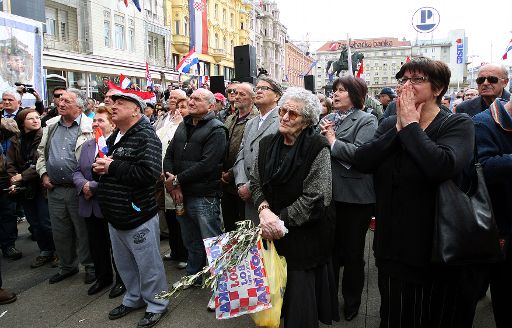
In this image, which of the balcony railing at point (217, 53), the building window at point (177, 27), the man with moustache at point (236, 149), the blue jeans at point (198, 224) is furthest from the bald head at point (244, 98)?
the balcony railing at point (217, 53)

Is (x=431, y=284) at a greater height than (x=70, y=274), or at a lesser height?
greater

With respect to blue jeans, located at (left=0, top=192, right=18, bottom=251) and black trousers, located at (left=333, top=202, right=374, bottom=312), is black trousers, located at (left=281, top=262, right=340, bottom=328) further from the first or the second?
blue jeans, located at (left=0, top=192, right=18, bottom=251)

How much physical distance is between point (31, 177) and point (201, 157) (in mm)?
2580

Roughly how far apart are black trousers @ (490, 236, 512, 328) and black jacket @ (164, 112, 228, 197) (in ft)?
8.34

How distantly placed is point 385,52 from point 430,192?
138202mm

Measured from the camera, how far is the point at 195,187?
396 cm

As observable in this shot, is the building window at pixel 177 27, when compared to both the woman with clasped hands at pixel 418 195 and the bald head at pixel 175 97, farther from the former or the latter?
the woman with clasped hands at pixel 418 195

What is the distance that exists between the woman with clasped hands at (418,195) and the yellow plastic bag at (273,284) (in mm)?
717

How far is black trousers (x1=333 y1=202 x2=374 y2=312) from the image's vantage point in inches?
137

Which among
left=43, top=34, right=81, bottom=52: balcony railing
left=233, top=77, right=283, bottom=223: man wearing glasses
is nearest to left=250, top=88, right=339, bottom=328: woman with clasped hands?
left=233, top=77, right=283, bottom=223: man wearing glasses

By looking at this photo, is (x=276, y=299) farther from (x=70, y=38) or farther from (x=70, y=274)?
(x=70, y=38)

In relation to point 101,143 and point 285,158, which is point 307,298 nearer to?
point 285,158

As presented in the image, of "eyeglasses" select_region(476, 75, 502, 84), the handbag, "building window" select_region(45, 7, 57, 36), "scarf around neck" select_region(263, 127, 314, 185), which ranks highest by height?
"building window" select_region(45, 7, 57, 36)

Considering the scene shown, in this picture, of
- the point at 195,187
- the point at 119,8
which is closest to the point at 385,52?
the point at 119,8
